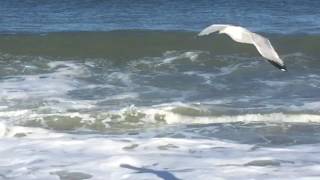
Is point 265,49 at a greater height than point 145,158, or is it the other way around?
point 265,49

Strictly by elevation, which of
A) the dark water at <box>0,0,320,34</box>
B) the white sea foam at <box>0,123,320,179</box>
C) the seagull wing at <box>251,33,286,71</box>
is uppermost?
the seagull wing at <box>251,33,286,71</box>

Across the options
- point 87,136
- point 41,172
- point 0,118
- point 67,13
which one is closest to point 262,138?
point 87,136

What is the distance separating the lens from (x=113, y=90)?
10852 mm

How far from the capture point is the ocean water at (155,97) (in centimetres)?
714

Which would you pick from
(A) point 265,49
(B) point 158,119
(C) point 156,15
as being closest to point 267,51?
(A) point 265,49

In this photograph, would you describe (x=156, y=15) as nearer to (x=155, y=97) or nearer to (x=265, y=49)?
(x=155, y=97)

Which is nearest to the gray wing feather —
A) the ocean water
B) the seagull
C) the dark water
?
the seagull

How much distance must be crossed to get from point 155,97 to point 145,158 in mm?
3069

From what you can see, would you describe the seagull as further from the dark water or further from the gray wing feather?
the dark water

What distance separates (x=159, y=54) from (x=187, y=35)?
164cm

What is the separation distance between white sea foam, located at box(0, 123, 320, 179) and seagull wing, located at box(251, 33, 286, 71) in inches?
44.1

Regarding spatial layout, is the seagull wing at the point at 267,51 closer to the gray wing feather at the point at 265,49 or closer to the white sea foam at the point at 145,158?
the gray wing feather at the point at 265,49

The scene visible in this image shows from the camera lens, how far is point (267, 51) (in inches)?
240

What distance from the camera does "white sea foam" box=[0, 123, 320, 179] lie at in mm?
6777
